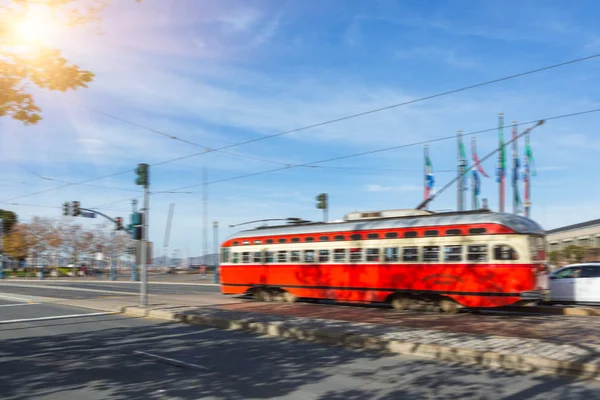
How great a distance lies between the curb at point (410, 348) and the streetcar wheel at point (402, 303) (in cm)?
594

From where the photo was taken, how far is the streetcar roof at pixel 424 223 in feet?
51.6

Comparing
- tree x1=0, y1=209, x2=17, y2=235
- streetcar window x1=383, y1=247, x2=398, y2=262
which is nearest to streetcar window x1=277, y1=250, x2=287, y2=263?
streetcar window x1=383, y1=247, x2=398, y2=262

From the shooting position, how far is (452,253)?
16.3 meters

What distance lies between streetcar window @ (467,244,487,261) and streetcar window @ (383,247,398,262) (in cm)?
258

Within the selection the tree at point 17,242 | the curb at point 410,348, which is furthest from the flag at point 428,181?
the tree at point 17,242

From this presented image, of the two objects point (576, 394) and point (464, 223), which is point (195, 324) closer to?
point (464, 223)

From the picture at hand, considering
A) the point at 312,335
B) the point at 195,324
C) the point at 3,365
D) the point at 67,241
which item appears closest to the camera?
the point at 3,365

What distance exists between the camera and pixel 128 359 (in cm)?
954

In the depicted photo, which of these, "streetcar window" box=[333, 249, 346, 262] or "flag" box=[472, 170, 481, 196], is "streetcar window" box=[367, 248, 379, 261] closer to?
"streetcar window" box=[333, 249, 346, 262]

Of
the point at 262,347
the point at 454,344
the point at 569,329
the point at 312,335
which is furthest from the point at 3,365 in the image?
the point at 569,329

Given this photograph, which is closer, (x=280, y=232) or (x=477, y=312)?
(x=477, y=312)

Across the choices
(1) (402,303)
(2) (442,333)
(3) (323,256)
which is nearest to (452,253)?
(1) (402,303)

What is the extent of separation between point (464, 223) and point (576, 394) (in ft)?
32.0

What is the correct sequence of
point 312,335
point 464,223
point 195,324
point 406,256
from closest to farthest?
1. point 312,335
2. point 195,324
3. point 464,223
4. point 406,256
